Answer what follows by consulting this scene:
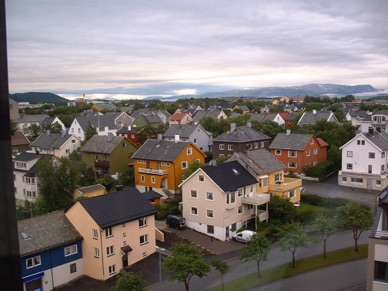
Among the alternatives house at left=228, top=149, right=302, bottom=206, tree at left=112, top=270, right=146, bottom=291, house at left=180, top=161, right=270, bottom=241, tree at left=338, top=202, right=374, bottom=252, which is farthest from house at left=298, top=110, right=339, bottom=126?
tree at left=112, top=270, right=146, bottom=291

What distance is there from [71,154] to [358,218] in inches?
451

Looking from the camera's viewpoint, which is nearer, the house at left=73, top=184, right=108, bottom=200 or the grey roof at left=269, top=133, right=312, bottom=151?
the house at left=73, top=184, right=108, bottom=200

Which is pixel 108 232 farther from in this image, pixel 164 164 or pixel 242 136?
pixel 242 136

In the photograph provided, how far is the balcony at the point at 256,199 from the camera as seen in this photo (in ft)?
29.0

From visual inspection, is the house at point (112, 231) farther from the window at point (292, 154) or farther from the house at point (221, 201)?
the window at point (292, 154)

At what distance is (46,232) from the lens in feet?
22.0

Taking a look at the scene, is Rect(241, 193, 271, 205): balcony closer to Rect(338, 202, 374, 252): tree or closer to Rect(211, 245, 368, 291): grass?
Rect(338, 202, 374, 252): tree

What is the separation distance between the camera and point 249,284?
16.0 feet

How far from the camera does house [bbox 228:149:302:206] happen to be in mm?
9625

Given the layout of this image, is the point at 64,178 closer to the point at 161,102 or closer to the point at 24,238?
the point at 24,238

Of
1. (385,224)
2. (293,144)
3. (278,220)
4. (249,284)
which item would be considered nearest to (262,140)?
(293,144)

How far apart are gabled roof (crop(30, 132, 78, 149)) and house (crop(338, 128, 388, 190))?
10.8m

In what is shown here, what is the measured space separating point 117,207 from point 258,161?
14.2ft

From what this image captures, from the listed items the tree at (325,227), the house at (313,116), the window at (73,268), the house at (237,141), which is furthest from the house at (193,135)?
the tree at (325,227)
